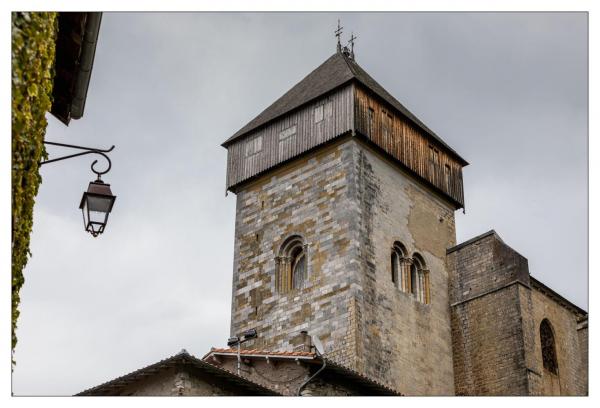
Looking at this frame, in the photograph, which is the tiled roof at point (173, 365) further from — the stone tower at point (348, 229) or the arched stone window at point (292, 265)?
the arched stone window at point (292, 265)

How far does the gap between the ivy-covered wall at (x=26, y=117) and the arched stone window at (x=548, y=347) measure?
2095 centimetres

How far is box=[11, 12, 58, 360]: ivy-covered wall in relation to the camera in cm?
972

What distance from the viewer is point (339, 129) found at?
28.1 metres

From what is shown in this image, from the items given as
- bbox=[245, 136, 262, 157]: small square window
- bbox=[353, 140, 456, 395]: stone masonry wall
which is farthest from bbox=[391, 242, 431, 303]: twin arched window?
bbox=[245, 136, 262, 157]: small square window

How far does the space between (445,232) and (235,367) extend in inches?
412

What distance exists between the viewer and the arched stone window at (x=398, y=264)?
27734 millimetres

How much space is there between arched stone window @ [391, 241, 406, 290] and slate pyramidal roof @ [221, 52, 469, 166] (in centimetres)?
410

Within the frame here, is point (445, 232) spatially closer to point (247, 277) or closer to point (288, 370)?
point (247, 277)

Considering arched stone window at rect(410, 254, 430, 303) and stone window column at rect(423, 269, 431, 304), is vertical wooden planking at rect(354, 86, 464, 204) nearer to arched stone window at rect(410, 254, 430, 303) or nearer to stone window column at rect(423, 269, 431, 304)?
arched stone window at rect(410, 254, 430, 303)

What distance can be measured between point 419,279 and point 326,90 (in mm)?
5799

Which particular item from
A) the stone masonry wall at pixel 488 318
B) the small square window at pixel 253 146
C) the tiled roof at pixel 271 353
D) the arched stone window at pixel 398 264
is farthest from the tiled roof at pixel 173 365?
the small square window at pixel 253 146

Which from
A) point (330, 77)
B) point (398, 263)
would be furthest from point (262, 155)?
point (398, 263)

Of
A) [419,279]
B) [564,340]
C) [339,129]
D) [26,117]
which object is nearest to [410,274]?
[419,279]

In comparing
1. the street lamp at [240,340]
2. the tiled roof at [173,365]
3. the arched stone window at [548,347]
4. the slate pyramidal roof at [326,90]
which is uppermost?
the slate pyramidal roof at [326,90]
